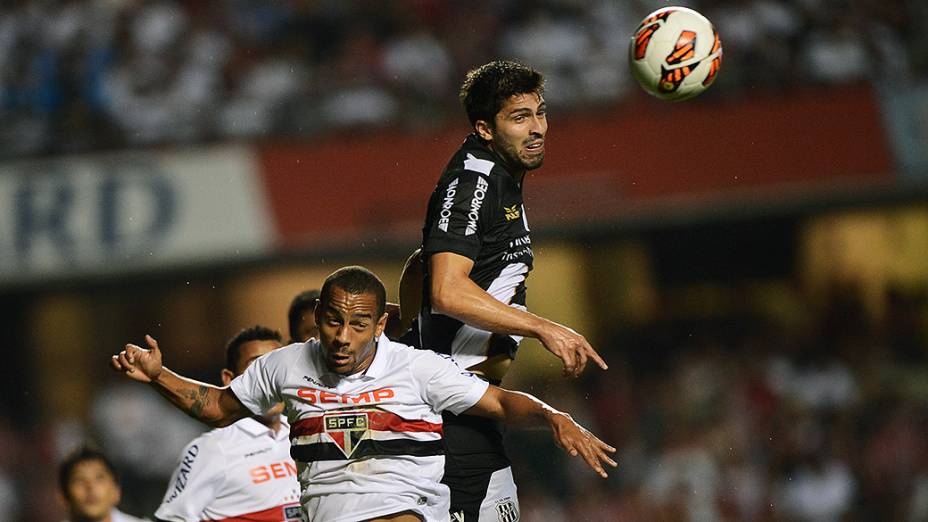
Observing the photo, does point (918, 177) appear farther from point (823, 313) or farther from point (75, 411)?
point (75, 411)

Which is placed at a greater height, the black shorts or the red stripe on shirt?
the red stripe on shirt

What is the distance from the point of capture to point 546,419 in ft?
15.3

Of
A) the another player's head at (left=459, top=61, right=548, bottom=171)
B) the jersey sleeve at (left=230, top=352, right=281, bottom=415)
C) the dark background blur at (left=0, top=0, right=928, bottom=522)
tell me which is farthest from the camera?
the dark background blur at (left=0, top=0, right=928, bottom=522)

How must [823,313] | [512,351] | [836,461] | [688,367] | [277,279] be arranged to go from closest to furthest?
1. [512,351]
2. [836,461]
3. [688,367]
4. [823,313]
5. [277,279]

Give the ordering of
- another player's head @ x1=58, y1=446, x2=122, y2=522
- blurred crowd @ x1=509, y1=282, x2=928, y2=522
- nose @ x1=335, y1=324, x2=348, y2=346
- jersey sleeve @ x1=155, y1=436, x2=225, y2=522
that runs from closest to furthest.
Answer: nose @ x1=335, y1=324, x2=348, y2=346
jersey sleeve @ x1=155, y1=436, x2=225, y2=522
another player's head @ x1=58, y1=446, x2=122, y2=522
blurred crowd @ x1=509, y1=282, x2=928, y2=522

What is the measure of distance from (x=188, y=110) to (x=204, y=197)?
2.88 feet

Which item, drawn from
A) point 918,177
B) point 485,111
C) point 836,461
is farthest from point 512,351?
point 918,177

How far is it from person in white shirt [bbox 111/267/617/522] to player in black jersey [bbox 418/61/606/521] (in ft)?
0.68

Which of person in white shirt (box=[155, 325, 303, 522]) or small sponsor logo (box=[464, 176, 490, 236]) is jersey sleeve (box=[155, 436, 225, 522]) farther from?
small sponsor logo (box=[464, 176, 490, 236])

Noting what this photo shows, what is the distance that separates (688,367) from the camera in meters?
13.2

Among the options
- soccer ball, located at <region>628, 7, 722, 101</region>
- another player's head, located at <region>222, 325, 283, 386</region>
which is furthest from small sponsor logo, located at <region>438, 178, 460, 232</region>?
another player's head, located at <region>222, 325, 283, 386</region>

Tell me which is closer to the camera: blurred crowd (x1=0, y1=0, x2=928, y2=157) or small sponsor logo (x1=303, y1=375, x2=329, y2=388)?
small sponsor logo (x1=303, y1=375, x2=329, y2=388)

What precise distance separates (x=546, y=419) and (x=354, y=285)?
0.79 m

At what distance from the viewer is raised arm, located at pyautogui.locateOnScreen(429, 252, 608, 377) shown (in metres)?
4.62
